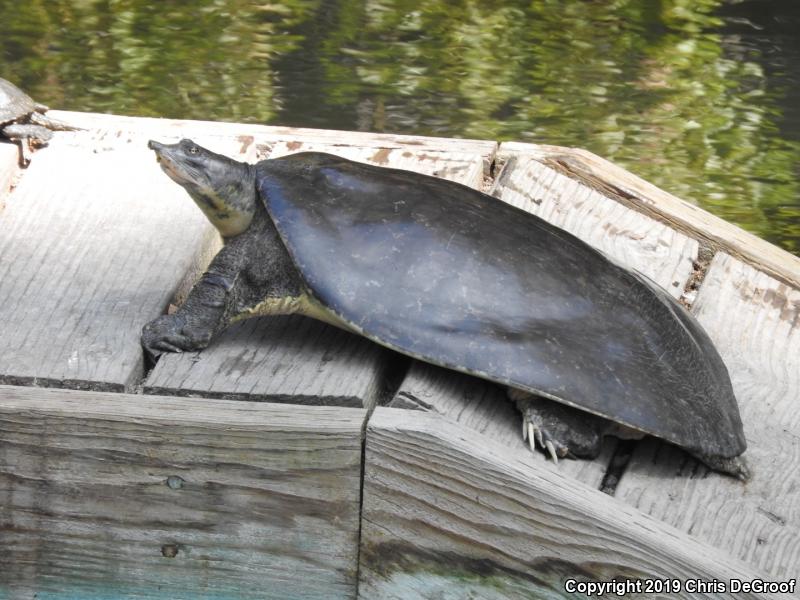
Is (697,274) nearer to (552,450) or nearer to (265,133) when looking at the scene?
(552,450)

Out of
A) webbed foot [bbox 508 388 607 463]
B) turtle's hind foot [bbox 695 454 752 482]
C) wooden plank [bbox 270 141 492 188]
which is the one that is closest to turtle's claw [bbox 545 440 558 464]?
webbed foot [bbox 508 388 607 463]

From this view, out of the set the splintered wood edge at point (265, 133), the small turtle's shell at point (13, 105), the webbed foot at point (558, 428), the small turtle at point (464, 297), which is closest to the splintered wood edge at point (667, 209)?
the splintered wood edge at point (265, 133)

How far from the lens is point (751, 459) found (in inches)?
80.3

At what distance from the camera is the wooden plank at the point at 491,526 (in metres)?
1.73

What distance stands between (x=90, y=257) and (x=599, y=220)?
1.22 m

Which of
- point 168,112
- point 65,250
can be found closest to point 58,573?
point 65,250

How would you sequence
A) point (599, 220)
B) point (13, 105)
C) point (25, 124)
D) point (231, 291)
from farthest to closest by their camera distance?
point (13, 105) < point (25, 124) < point (599, 220) < point (231, 291)

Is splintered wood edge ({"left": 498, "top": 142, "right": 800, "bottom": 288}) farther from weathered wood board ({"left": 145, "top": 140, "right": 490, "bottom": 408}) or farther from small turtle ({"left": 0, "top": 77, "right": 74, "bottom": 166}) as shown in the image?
small turtle ({"left": 0, "top": 77, "right": 74, "bottom": 166})

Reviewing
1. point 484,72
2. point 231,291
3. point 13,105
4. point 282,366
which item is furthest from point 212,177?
point 484,72

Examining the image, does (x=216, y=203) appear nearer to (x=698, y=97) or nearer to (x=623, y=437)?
(x=623, y=437)

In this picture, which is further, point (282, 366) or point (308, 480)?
point (282, 366)

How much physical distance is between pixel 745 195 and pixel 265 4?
317 centimetres

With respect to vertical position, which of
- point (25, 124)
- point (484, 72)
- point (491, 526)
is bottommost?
point (484, 72)

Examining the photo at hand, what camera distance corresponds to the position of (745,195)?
16.3ft
